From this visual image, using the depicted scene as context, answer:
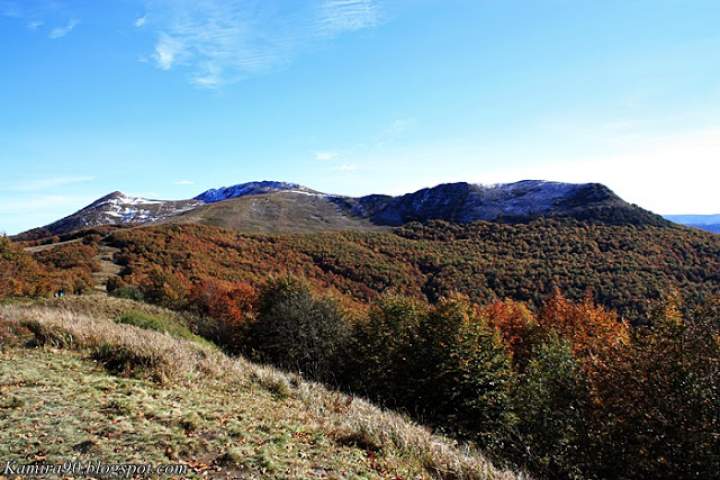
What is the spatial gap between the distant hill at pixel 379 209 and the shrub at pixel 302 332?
91.1m

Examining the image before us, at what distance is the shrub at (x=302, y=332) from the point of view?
2994 cm

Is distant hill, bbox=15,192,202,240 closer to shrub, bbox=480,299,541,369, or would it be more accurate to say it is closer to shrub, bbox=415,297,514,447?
shrub, bbox=480,299,541,369

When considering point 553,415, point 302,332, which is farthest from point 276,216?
point 553,415

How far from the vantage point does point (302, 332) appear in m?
30.4

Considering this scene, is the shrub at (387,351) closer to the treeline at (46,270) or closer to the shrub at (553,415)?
the shrub at (553,415)

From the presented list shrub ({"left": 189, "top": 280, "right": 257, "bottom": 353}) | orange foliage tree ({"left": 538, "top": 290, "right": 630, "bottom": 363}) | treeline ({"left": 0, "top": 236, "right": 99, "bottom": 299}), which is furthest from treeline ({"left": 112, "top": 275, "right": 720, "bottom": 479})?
treeline ({"left": 0, "top": 236, "right": 99, "bottom": 299})

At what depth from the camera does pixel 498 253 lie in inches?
4532

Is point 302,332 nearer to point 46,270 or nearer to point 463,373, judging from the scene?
point 463,373

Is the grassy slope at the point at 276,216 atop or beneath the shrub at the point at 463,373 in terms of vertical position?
atop

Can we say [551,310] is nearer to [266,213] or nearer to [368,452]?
[368,452]

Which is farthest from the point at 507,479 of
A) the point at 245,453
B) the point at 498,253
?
the point at 498,253

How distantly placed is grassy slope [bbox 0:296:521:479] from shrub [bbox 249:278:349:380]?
20.1 m

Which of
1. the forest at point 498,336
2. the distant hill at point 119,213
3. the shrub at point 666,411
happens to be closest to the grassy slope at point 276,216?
the distant hill at point 119,213

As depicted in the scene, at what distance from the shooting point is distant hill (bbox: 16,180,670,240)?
408 ft
